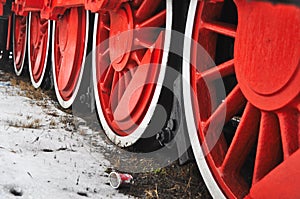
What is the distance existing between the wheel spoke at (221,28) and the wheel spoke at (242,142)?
0.25 meters

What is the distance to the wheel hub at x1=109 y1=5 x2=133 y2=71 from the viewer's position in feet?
7.06

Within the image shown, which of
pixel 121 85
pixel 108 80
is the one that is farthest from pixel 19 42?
pixel 121 85

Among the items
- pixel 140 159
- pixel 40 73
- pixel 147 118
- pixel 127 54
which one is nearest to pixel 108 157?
pixel 140 159

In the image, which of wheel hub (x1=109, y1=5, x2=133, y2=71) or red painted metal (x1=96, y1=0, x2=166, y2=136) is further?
wheel hub (x1=109, y1=5, x2=133, y2=71)

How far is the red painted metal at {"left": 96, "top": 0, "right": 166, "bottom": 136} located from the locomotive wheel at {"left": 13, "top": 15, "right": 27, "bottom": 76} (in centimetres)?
227

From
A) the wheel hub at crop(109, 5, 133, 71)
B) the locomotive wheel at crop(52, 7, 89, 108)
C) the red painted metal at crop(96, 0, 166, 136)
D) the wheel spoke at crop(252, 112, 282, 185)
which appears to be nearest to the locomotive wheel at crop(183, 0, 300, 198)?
the wheel spoke at crop(252, 112, 282, 185)

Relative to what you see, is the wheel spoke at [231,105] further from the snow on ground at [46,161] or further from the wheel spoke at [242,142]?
the snow on ground at [46,161]

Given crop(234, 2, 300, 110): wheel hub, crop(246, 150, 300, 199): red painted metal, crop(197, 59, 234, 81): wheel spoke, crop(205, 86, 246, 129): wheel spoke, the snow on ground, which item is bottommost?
the snow on ground

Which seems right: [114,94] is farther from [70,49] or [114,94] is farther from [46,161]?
[70,49]

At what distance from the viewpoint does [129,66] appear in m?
2.18

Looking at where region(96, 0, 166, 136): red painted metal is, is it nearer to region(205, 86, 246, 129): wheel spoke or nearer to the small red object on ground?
the small red object on ground

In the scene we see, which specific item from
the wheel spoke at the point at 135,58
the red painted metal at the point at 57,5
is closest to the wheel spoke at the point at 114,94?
the wheel spoke at the point at 135,58

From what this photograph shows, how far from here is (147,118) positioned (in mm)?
1863

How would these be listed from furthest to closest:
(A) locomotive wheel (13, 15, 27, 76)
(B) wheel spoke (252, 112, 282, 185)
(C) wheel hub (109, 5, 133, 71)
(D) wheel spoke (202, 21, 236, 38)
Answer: (A) locomotive wheel (13, 15, 27, 76) → (C) wheel hub (109, 5, 133, 71) → (D) wheel spoke (202, 21, 236, 38) → (B) wheel spoke (252, 112, 282, 185)
